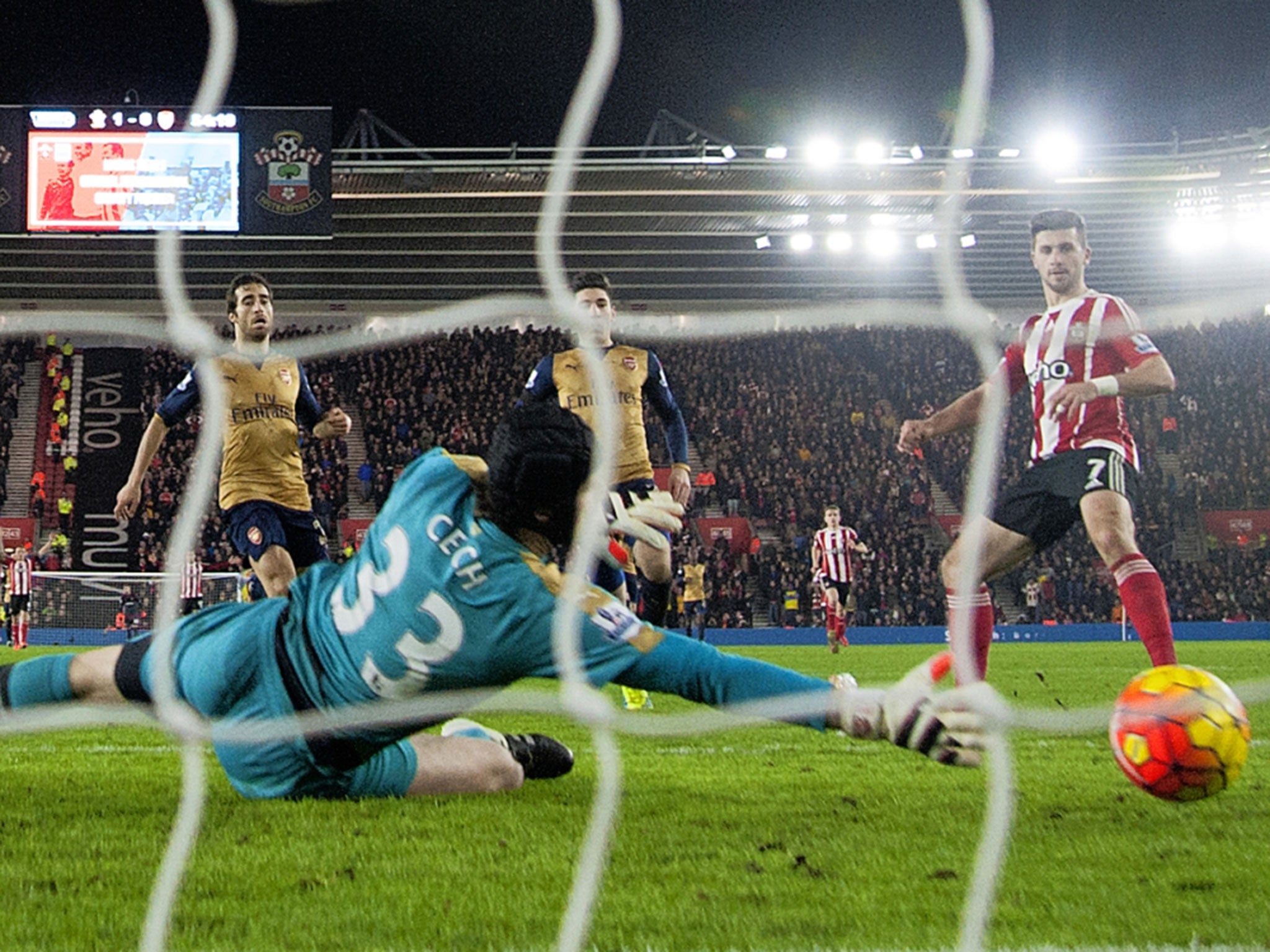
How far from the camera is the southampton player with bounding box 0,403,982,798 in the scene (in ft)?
8.24

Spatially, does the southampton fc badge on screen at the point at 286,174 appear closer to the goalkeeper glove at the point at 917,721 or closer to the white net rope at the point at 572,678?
the white net rope at the point at 572,678

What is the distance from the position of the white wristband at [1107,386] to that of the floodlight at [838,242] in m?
13.9

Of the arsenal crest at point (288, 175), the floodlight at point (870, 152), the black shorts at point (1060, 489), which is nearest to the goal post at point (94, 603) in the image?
the arsenal crest at point (288, 175)

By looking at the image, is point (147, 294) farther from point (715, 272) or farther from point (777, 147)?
point (777, 147)

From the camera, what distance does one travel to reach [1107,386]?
4570mm

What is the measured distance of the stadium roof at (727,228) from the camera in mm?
18797

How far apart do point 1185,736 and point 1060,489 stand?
200cm

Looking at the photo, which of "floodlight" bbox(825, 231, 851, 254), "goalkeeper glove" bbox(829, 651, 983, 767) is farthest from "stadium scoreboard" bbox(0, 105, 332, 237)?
"goalkeeper glove" bbox(829, 651, 983, 767)

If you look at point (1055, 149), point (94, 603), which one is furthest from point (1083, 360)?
point (94, 603)

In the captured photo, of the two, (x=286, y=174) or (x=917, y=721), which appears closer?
(x=917, y=721)

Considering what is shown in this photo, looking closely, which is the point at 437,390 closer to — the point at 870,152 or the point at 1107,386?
the point at 870,152

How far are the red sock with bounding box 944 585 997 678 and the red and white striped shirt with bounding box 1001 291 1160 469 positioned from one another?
604mm

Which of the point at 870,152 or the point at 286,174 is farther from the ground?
the point at 870,152

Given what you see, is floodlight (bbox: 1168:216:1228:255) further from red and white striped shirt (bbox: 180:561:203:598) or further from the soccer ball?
the soccer ball
